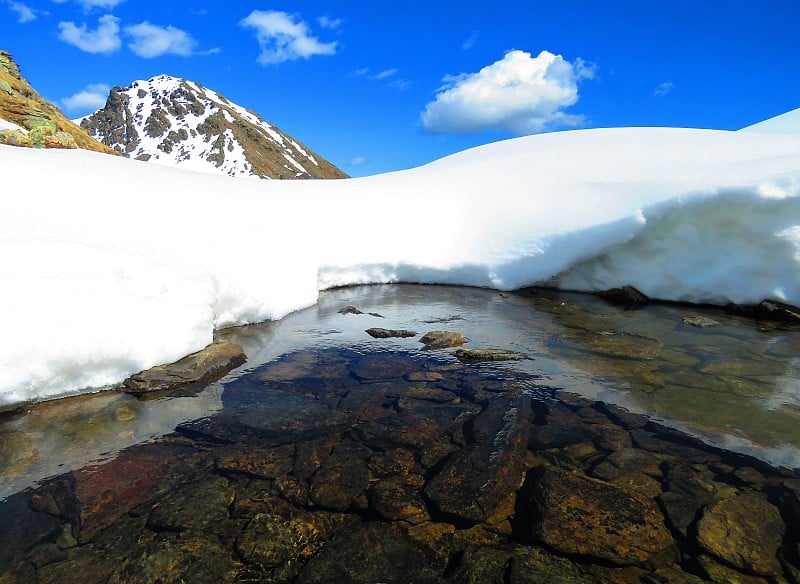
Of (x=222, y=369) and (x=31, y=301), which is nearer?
(x=31, y=301)

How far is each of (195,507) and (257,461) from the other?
677 mm

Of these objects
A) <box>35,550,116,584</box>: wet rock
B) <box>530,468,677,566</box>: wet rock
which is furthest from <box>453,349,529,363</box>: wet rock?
<box>35,550,116,584</box>: wet rock

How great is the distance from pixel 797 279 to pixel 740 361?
3.88 meters

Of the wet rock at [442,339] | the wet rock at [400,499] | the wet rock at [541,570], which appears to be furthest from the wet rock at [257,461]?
the wet rock at [442,339]

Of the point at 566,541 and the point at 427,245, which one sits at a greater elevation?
the point at 427,245

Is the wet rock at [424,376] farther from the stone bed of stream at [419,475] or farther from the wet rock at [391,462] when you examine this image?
the wet rock at [391,462]

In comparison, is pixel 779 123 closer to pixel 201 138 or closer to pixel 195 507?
pixel 195 507

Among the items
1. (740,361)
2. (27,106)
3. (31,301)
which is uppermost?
(27,106)

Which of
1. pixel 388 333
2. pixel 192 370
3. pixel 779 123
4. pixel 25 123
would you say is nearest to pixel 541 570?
pixel 192 370

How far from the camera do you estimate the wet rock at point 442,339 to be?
7.18 m

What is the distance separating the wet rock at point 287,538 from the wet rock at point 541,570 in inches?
45.9

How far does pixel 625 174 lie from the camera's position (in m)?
11.8

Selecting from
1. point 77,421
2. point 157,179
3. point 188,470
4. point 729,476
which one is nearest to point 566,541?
point 729,476

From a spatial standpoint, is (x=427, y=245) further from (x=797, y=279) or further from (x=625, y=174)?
(x=797, y=279)
